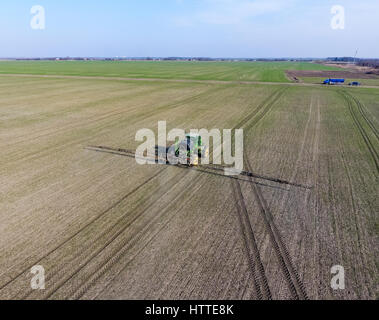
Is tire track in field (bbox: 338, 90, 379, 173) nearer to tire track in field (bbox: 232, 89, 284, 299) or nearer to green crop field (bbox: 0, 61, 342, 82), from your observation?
tire track in field (bbox: 232, 89, 284, 299)

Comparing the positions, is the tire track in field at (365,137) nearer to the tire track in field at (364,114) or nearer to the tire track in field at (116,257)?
the tire track in field at (364,114)

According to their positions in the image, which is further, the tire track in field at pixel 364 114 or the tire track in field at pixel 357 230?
the tire track in field at pixel 364 114

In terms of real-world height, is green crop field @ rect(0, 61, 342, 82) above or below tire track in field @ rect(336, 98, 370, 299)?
above

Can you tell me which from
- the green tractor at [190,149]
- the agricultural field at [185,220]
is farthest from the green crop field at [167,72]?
the green tractor at [190,149]

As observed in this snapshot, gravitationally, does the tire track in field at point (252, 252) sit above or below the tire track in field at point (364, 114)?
below

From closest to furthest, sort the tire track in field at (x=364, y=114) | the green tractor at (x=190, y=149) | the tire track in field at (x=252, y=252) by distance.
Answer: the tire track in field at (x=252, y=252) → the green tractor at (x=190, y=149) → the tire track in field at (x=364, y=114)

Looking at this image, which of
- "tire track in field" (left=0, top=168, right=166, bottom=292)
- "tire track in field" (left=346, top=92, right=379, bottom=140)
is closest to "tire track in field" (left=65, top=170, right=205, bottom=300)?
"tire track in field" (left=0, top=168, right=166, bottom=292)

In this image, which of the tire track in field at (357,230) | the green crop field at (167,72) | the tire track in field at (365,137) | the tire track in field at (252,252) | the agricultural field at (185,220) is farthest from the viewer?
the green crop field at (167,72)

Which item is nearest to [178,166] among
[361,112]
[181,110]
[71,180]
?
[71,180]
